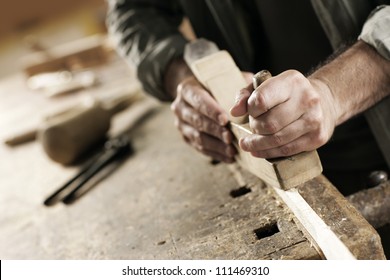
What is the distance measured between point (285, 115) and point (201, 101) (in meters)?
0.30

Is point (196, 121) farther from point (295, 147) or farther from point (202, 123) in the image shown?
point (295, 147)

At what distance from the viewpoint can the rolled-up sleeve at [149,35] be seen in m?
1.39

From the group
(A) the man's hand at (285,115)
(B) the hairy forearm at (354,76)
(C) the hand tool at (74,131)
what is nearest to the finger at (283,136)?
(A) the man's hand at (285,115)

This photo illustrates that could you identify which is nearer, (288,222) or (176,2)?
(288,222)

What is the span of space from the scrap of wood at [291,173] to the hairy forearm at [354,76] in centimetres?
17

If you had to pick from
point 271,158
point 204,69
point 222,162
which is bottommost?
point 222,162

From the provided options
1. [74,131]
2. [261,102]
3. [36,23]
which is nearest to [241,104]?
[261,102]

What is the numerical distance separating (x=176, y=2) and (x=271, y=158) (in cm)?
96

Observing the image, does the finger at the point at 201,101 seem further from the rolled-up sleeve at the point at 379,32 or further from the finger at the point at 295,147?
the rolled-up sleeve at the point at 379,32

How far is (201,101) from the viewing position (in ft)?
3.40

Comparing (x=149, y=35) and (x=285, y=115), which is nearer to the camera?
(x=285, y=115)

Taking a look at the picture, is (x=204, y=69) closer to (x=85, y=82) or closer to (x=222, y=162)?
(x=222, y=162)
